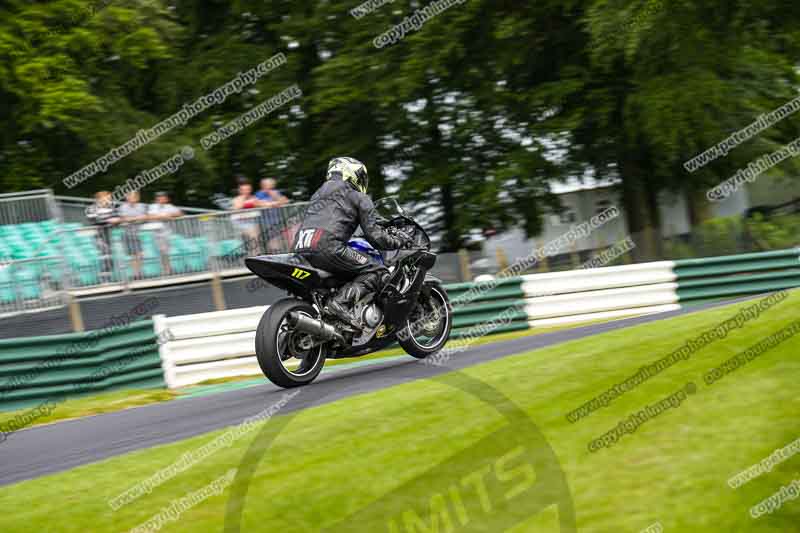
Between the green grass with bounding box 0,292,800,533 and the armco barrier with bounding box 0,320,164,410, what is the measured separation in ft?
17.0

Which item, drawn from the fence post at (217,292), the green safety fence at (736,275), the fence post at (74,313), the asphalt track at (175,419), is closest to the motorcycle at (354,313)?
the asphalt track at (175,419)

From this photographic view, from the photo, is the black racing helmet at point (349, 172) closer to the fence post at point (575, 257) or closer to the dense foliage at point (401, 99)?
the fence post at point (575, 257)

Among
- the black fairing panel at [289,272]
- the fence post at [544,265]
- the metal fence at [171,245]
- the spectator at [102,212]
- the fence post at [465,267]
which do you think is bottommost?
the fence post at [544,265]

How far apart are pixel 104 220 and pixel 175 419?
622 centimetres

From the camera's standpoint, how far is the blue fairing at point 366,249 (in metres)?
9.54

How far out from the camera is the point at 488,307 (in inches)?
565

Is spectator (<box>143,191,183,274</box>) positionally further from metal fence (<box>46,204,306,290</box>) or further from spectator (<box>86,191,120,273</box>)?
spectator (<box>86,191,120,273</box>)

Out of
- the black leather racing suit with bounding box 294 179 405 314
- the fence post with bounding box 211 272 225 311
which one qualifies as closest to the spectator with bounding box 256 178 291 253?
the fence post with bounding box 211 272 225 311

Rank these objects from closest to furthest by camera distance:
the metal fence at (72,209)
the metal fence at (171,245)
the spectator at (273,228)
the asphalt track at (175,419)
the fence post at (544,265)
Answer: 1. the asphalt track at (175,419)
2. the metal fence at (171,245)
3. the metal fence at (72,209)
4. the spectator at (273,228)
5. the fence post at (544,265)

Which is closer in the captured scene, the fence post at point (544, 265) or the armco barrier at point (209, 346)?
the armco barrier at point (209, 346)

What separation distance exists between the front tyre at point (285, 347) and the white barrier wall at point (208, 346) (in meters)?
3.44

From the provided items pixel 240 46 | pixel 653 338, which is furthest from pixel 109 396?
pixel 240 46

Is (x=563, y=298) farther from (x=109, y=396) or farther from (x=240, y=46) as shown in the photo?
(x=240, y=46)

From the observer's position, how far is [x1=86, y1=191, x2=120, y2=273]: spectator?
45.2 feet
